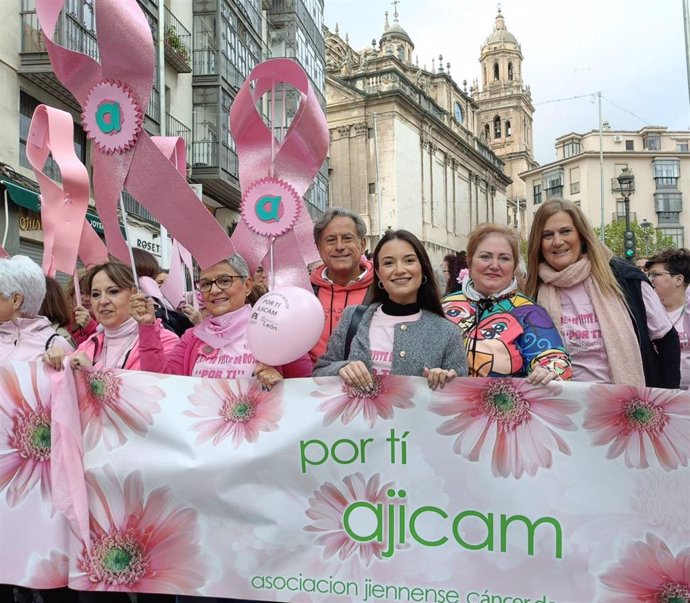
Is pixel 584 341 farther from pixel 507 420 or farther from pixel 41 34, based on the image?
pixel 41 34

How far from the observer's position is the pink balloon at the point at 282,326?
8.89ft

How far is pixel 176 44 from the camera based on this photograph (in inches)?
709

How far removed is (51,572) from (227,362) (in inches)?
44.6

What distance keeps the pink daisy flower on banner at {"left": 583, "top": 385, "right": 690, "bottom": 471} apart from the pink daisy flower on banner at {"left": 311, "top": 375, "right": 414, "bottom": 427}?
70cm

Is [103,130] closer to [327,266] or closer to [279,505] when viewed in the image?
[327,266]

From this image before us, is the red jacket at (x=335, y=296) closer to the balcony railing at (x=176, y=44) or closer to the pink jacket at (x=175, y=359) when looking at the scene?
the pink jacket at (x=175, y=359)

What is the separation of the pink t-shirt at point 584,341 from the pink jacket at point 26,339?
91.2 inches

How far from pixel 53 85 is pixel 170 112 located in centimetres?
560

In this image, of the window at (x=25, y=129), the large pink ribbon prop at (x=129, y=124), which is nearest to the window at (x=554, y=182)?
→ the window at (x=25, y=129)

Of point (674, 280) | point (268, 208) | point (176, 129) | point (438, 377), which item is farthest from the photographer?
point (176, 129)

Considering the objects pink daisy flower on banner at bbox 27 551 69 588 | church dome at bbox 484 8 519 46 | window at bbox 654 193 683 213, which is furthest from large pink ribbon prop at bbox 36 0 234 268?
church dome at bbox 484 8 519 46

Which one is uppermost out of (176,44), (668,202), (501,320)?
(668,202)

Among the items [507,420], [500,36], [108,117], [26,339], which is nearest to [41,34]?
[108,117]

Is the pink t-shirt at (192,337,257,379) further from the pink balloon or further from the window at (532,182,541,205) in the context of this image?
the window at (532,182,541,205)
